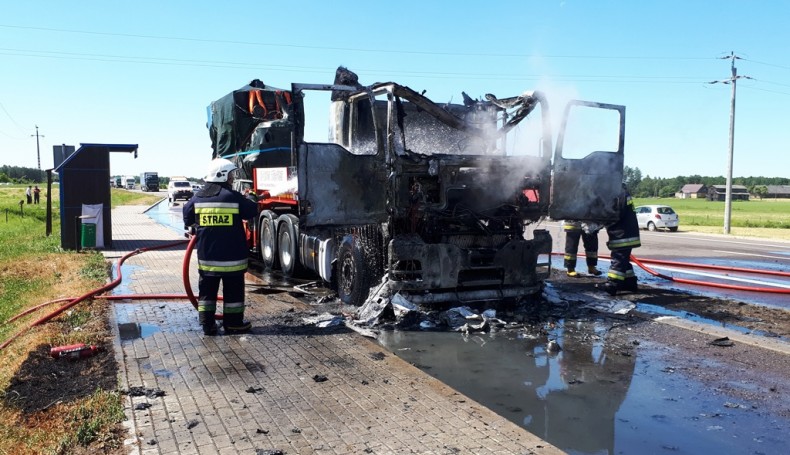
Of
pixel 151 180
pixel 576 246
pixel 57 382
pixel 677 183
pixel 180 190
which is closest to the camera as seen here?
pixel 57 382

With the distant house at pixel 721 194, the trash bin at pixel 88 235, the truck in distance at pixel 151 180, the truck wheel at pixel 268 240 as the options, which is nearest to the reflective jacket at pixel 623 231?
the truck wheel at pixel 268 240

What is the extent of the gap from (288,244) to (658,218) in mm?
22623

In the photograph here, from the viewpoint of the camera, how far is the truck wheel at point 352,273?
7660mm

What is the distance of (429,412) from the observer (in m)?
4.21

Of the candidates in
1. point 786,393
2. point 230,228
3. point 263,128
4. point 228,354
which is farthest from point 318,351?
point 263,128

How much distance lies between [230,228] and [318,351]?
→ 1631 mm

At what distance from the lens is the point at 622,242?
8867 millimetres

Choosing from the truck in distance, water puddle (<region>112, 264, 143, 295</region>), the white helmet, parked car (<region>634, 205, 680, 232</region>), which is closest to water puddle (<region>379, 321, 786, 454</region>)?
the white helmet

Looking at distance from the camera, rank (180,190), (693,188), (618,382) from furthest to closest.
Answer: (693,188), (180,190), (618,382)

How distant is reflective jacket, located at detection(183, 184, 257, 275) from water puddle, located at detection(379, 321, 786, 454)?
181cm

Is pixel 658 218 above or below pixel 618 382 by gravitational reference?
above

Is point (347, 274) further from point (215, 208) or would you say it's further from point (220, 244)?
point (215, 208)

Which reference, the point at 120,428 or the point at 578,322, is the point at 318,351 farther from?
the point at 578,322

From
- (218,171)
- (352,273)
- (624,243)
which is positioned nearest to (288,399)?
(218,171)
